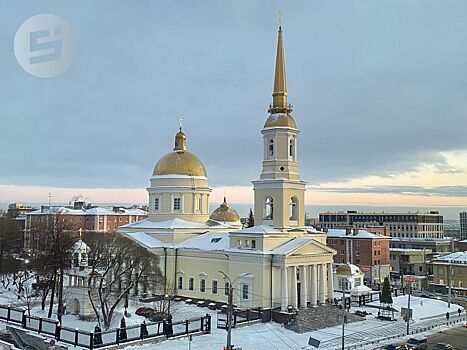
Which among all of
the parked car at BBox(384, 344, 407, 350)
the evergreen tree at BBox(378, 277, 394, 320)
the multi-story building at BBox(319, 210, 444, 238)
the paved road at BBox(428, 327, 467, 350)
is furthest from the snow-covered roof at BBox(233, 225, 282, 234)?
the multi-story building at BBox(319, 210, 444, 238)

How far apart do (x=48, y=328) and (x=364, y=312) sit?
23605 mm

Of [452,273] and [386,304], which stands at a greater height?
[452,273]

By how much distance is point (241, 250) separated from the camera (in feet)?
131

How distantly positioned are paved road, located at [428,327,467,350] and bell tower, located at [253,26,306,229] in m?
13.0

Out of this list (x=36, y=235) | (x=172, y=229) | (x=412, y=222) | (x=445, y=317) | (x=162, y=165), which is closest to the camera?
(x=445, y=317)

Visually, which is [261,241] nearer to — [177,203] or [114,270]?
[114,270]

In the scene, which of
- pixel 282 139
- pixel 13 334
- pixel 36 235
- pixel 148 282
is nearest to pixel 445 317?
pixel 282 139

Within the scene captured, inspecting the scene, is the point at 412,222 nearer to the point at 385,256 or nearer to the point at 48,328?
the point at 385,256

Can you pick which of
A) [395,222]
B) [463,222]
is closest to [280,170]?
[395,222]

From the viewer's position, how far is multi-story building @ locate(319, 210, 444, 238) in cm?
11494

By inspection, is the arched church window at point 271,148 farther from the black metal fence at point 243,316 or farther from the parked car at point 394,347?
the parked car at point 394,347

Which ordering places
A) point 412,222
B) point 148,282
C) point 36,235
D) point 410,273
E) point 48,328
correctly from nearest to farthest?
point 48,328, point 148,282, point 36,235, point 410,273, point 412,222

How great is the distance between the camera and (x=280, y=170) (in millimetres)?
41812

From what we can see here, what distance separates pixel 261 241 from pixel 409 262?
45.9 meters
